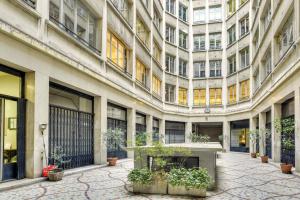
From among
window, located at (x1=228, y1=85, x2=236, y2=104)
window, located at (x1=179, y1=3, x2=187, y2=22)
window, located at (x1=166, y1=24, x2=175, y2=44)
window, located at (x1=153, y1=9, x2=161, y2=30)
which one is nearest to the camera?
window, located at (x1=153, y1=9, x2=161, y2=30)

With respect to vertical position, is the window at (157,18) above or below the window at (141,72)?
above

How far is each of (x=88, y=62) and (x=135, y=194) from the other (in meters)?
7.88

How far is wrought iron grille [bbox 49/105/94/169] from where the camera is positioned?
12.3 meters

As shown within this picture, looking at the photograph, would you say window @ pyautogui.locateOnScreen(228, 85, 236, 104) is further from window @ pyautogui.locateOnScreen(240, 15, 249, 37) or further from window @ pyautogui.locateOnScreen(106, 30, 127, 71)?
window @ pyautogui.locateOnScreen(106, 30, 127, 71)

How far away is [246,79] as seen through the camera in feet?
103

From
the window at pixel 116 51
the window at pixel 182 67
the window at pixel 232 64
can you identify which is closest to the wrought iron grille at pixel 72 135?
the window at pixel 116 51

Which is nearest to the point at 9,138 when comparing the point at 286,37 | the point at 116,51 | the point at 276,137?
the point at 116,51

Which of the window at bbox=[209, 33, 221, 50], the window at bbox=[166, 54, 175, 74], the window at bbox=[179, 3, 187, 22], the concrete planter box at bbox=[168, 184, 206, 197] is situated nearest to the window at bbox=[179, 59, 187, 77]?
the window at bbox=[166, 54, 175, 74]

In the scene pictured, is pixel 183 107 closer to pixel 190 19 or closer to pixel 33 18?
pixel 190 19

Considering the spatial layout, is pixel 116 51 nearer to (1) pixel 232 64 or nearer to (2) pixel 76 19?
(2) pixel 76 19

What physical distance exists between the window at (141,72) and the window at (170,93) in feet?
27.1

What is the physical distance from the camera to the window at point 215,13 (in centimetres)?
3691

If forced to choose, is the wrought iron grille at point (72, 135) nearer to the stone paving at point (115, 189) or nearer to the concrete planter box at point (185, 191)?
the stone paving at point (115, 189)

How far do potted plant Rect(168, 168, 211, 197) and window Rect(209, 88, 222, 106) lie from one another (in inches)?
1123
